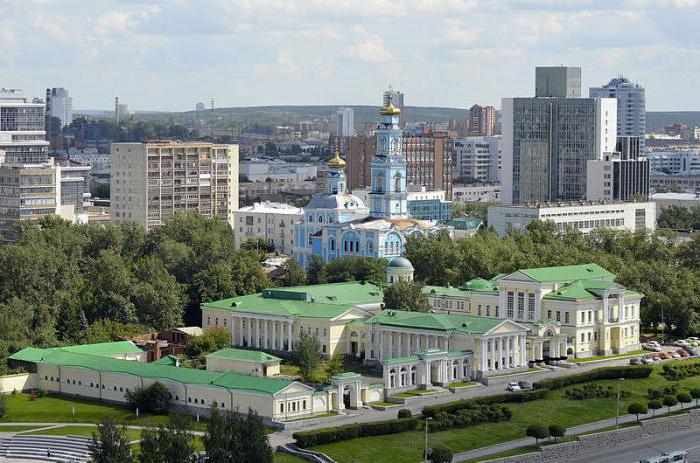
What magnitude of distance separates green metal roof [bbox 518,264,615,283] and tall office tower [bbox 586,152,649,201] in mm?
57164

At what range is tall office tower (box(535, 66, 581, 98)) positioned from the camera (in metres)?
155

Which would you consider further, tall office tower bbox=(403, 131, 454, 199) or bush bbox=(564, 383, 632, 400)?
tall office tower bbox=(403, 131, 454, 199)

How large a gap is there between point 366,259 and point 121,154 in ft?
147

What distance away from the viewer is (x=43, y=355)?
76.3 metres

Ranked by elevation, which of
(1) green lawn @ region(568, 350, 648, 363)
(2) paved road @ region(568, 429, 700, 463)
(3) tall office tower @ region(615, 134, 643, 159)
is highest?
(3) tall office tower @ region(615, 134, 643, 159)

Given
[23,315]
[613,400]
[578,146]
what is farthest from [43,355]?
[578,146]

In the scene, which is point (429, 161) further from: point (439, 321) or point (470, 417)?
point (470, 417)

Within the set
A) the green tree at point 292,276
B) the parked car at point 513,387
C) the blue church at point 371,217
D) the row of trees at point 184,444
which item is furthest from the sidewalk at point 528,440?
the blue church at point 371,217

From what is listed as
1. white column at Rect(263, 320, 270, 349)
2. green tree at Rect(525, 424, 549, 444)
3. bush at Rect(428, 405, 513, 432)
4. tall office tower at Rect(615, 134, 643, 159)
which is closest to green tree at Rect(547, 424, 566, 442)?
green tree at Rect(525, 424, 549, 444)

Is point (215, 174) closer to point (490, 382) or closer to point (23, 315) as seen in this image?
point (23, 315)

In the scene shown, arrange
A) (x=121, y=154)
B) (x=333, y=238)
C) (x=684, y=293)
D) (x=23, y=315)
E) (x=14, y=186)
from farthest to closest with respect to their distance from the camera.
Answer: (x=121, y=154) → (x=14, y=186) → (x=333, y=238) → (x=684, y=293) → (x=23, y=315)

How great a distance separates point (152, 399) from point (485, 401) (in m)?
14.1

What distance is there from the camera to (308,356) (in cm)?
7662

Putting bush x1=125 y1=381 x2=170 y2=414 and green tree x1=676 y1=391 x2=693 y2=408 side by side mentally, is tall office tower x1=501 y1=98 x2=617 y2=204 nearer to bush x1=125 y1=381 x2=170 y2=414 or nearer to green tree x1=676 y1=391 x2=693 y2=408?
green tree x1=676 y1=391 x2=693 y2=408
